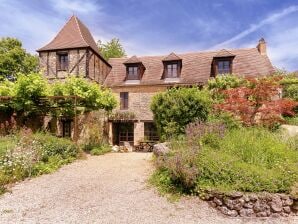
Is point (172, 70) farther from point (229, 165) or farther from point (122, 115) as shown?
point (229, 165)

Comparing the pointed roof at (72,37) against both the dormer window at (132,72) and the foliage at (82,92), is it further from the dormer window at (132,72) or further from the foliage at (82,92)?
the foliage at (82,92)

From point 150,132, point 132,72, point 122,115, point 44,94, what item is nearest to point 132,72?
point 132,72

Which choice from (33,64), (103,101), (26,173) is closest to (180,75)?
(103,101)

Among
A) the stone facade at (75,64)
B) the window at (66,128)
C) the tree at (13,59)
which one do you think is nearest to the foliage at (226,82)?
the stone facade at (75,64)

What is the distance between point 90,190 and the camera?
729 centimetres

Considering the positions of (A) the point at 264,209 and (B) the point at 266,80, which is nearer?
(A) the point at 264,209

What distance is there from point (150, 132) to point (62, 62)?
8065 millimetres

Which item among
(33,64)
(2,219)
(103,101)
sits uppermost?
(33,64)

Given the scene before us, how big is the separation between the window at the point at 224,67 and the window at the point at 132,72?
5633 millimetres

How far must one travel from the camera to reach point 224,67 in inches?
736

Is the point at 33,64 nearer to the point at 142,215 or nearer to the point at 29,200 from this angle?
the point at 29,200

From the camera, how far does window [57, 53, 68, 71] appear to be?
20219mm

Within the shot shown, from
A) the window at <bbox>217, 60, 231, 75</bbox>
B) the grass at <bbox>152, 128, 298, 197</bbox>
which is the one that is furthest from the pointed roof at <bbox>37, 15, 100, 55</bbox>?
the grass at <bbox>152, 128, 298, 197</bbox>

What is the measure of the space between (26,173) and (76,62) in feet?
41.0
